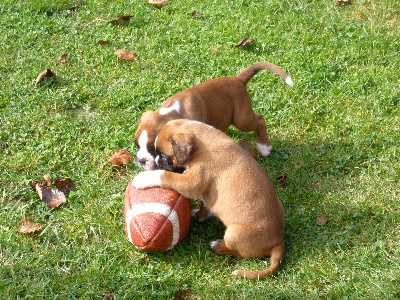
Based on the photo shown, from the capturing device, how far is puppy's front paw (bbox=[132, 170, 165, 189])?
426 centimetres

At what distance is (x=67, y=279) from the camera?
407 cm

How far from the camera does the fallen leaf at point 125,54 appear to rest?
666cm

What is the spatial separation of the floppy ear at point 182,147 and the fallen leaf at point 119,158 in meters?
1.07

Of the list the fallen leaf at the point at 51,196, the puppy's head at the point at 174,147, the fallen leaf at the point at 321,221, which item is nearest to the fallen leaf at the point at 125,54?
the fallen leaf at the point at 51,196

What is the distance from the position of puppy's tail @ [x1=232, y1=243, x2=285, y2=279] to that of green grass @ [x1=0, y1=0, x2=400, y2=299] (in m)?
0.05

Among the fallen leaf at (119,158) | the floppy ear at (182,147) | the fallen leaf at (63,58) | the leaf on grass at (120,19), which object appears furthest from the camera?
the leaf on grass at (120,19)

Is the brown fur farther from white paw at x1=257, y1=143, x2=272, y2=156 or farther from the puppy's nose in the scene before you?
white paw at x1=257, y1=143, x2=272, y2=156

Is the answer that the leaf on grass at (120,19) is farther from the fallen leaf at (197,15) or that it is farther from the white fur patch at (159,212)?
the white fur patch at (159,212)

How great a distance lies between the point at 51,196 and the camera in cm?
482

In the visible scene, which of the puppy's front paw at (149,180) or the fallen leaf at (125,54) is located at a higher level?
the puppy's front paw at (149,180)

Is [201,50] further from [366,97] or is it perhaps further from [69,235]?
[69,235]

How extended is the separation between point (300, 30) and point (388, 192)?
9.43ft

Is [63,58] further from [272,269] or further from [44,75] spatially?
[272,269]

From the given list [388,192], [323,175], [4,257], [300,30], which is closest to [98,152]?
[4,257]
